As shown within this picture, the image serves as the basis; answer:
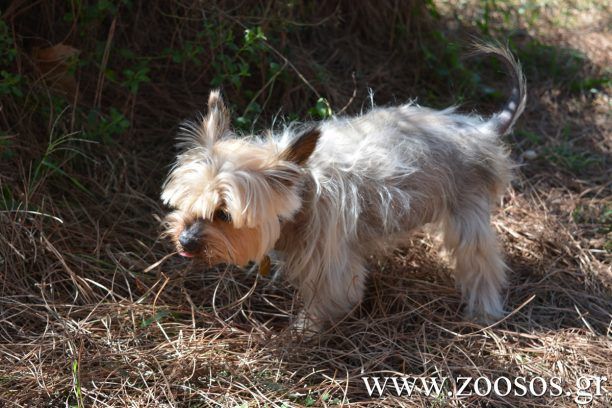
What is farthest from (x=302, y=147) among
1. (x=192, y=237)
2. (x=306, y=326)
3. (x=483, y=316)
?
(x=483, y=316)

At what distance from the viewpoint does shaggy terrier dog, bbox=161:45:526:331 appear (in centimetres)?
344

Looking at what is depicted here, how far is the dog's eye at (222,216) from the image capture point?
345 centimetres

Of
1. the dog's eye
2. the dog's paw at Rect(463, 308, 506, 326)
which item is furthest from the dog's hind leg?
the dog's eye

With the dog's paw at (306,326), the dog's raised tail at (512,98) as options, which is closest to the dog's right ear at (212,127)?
the dog's paw at (306,326)

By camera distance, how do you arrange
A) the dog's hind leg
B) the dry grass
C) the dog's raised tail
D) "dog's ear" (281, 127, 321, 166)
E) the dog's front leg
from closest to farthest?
"dog's ear" (281, 127, 321, 166)
the dry grass
the dog's front leg
the dog's hind leg
the dog's raised tail

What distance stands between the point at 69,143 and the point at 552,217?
3257 mm

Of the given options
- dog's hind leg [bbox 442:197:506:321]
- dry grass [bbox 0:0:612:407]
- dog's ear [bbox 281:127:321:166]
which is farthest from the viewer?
dog's hind leg [bbox 442:197:506:321]

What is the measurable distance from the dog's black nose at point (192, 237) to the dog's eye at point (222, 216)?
9 cm

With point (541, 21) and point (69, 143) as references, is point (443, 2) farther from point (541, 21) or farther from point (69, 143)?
point (69, 143)

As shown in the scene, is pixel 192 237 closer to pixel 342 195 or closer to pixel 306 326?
A: pixel 342 195

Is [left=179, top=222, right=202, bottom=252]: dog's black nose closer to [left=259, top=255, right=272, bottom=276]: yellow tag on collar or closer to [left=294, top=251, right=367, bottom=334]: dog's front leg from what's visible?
[left=259, top=255, right=272, bottom=276]: yellow tag on collar

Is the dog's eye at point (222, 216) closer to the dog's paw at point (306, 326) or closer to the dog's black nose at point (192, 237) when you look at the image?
the dog's black nose at point (192, 237)

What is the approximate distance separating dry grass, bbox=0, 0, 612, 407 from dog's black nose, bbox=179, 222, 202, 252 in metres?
0.61

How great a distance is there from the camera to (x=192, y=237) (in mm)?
3439
